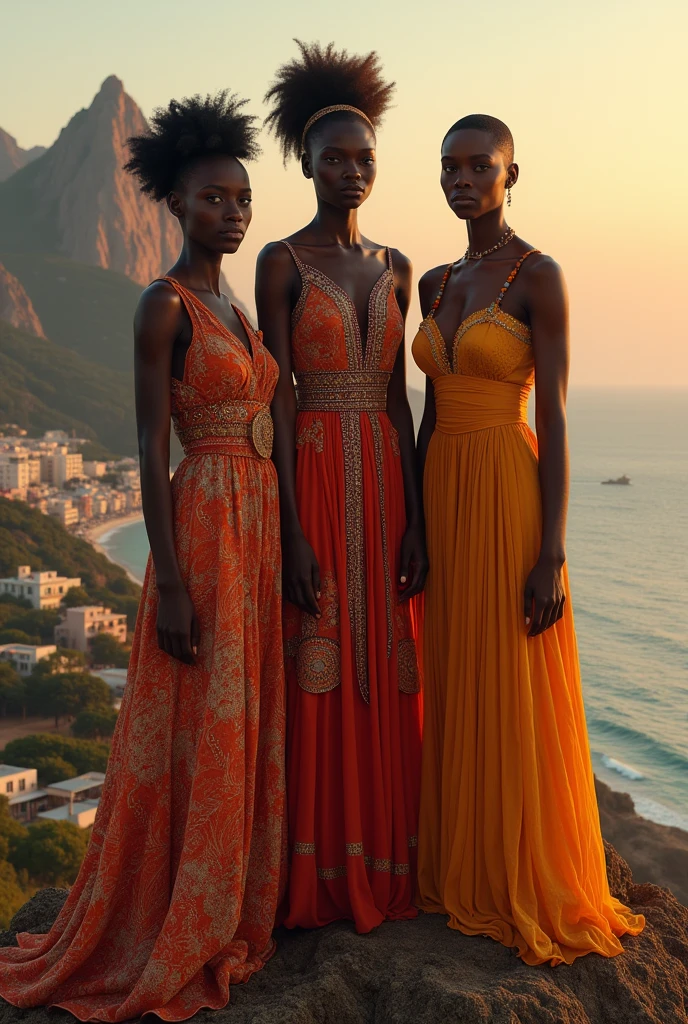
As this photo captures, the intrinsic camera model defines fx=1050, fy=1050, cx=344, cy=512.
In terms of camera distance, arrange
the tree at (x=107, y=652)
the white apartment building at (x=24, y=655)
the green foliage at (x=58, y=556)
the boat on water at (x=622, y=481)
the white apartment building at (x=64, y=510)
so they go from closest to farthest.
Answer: the white apartment building at (x=24, y=655), the tree at (x=107, y=652), the green foliage at (x=58, y=556), the boat on water at (x=622, y=481), the white apartment building at (x=64, y=510)

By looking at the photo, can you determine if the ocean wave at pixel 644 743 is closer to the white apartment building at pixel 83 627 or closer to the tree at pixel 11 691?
the tree at pixel 11 691

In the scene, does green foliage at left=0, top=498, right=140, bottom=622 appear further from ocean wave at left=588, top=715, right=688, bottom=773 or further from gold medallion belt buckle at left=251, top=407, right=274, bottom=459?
gold medallion belt buckle at left=251, top=407, right=274, bottom=459

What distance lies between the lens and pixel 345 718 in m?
3.54

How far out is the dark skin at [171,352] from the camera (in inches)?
126

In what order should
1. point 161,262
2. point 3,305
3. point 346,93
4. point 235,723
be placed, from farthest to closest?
point 161,262 < point 3,305 < point 346,93 < point 235,723

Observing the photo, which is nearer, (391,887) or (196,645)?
(196,645)

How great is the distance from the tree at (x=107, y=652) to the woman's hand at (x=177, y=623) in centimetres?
3743

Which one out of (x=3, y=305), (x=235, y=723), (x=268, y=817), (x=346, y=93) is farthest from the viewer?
(x=3, y=305)

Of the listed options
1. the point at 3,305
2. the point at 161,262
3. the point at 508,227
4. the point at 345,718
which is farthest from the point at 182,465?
the point at 161,262

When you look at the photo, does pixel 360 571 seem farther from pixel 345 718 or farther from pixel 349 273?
pixel 349 273

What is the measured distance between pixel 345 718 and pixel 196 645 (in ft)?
2.00

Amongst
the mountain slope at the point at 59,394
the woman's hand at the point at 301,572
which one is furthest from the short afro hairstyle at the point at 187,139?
the mountain slope at the point at 59,394

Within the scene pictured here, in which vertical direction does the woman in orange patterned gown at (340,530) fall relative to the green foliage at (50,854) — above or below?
above

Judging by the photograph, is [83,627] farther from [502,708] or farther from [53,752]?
[502,708]
